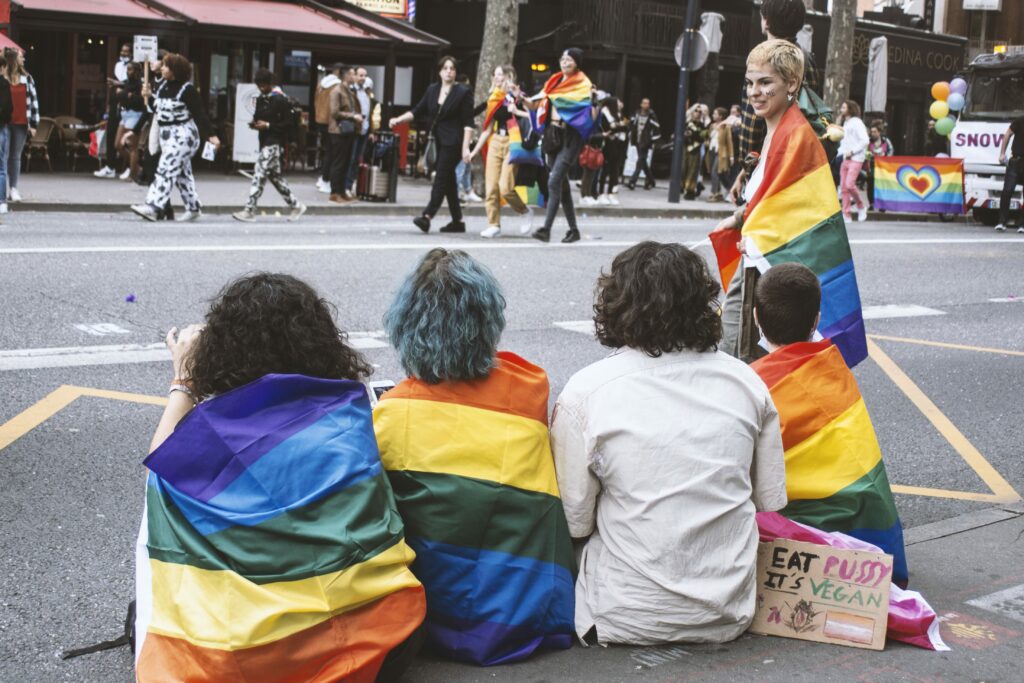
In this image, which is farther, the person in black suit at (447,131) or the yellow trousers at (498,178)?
the person in black suit at (447,131)

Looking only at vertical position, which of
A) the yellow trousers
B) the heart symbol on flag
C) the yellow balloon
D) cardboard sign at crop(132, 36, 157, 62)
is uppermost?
the yellow balloon

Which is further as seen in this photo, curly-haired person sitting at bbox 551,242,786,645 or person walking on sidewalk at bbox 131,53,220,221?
person walking on sidewalk at bbox 131,53,220,221

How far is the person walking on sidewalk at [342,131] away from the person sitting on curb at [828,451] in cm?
1390

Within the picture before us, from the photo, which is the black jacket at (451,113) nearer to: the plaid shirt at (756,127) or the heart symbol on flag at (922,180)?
the plaid shirt at (756,127)

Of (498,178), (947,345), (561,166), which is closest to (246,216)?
(498,178)

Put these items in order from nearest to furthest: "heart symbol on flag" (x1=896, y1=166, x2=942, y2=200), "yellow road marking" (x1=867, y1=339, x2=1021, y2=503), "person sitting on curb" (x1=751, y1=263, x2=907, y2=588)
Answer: "person sitting on curb" (x1=751, y1=263, x2=907, y2=588)
"yellow road marking" (x1=867, y1=339, x2=1021, y2=503)
"heart symbol on flag" (x1=896, y1=166, x2=942, y2=200)

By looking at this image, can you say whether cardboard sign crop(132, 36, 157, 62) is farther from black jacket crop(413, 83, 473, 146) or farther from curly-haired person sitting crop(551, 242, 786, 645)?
curly-haired person sitting crop(551, 242, 786, 645)

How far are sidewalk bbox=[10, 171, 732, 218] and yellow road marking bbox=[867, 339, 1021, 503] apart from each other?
378 inches

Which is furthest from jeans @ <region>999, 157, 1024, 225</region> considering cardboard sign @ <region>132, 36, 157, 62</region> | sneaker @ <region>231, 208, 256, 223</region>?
cardboard sign @ <region>132, 36, 157, 62</region>

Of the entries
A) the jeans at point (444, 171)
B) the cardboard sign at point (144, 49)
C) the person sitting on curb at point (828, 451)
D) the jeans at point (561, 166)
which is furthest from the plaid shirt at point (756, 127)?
the cardboard sign at point (144, 49)

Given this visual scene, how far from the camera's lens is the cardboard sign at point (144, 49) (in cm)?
1883

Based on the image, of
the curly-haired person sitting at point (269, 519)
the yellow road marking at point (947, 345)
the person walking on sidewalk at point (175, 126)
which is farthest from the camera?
the person walking on sidewalk at point (175, 126)

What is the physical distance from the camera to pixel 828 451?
405 cm

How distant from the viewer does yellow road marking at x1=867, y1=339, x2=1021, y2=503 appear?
547cm
